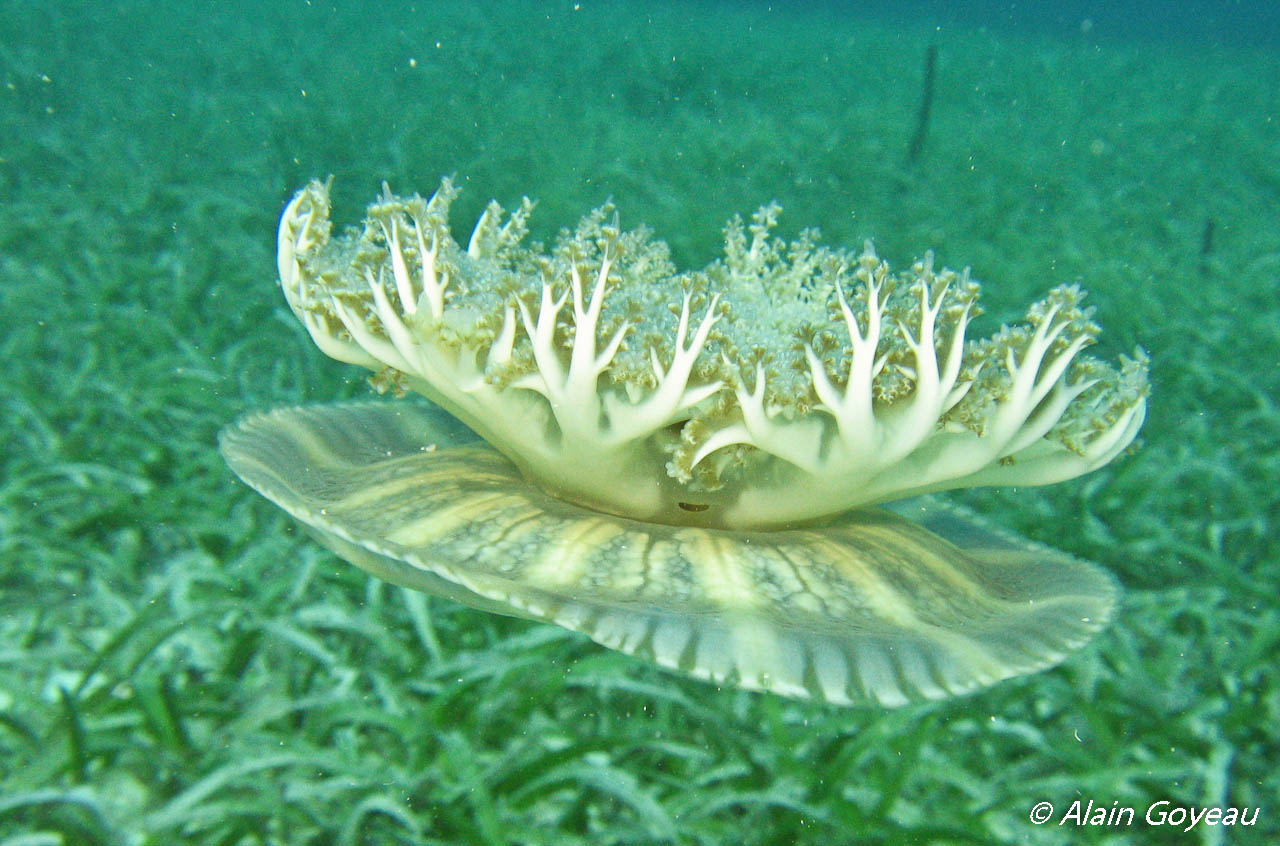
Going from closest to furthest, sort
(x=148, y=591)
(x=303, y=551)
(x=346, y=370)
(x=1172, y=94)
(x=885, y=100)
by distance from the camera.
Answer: (x=148, y=591) < (x=303, y=551) < (x=346, y=370) < (x=885, y=100) < (x=1172, y=94)

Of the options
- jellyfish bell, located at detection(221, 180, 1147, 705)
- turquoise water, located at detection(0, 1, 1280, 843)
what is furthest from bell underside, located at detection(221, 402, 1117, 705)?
turquoise water, located at detection(0, 1, 1280, 843)

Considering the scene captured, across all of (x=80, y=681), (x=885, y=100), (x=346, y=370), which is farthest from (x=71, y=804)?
(x=885, y=100)

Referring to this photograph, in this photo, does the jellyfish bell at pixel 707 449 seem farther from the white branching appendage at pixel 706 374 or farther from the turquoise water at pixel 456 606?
the turquoise water at pixel 456 606

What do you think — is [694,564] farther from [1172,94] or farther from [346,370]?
[1172,94]

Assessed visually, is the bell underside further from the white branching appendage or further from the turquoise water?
the turquoise water

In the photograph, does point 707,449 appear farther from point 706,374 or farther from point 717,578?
point 717,578

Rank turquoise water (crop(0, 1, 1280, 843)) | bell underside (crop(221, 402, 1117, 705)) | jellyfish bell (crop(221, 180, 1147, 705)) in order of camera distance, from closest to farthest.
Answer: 1. bell underside (crop(221, 402, 1117, 705))
2. jellyfish bell (crop(221, 180, 1147, 705))
3. turquoise water (crop(0, 1, 1280, 843))

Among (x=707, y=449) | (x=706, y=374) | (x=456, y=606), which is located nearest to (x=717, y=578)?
(x=707, y=449)
